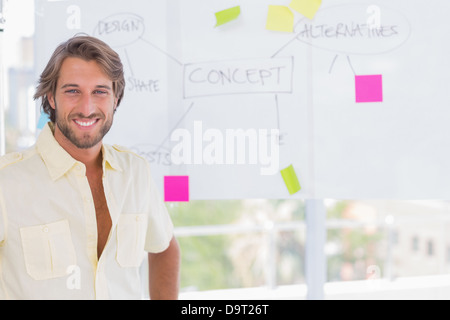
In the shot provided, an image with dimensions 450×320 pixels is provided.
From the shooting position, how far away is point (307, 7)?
1.45 meters

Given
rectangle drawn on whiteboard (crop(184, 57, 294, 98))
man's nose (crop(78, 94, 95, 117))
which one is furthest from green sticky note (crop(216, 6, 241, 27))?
man's nose (crop(78, 94, 95, 117))

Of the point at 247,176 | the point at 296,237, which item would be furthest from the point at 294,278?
the point at 247,176

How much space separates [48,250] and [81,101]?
379mm

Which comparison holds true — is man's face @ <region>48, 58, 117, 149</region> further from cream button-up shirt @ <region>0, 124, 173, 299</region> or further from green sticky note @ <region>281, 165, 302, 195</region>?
green sticky note @ <region>281, 165, 302, 195</region>

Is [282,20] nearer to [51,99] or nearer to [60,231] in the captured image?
[51,99]

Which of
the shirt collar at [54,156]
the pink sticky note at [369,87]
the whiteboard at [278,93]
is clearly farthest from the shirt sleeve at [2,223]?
the pink sticky note at [369,87]

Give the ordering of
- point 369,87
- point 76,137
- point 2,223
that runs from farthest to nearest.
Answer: point 369,87 < point 76,137 < point 2,223

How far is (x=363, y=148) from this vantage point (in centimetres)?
146

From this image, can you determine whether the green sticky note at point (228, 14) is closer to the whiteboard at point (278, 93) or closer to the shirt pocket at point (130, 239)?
the whiteboard at point (278, 93)

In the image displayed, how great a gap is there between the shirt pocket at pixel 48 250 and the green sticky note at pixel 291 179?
0.63 metres

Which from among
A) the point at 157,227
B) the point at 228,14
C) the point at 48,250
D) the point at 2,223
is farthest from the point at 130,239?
the point at 228,14

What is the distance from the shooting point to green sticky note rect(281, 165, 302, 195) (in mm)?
1469
